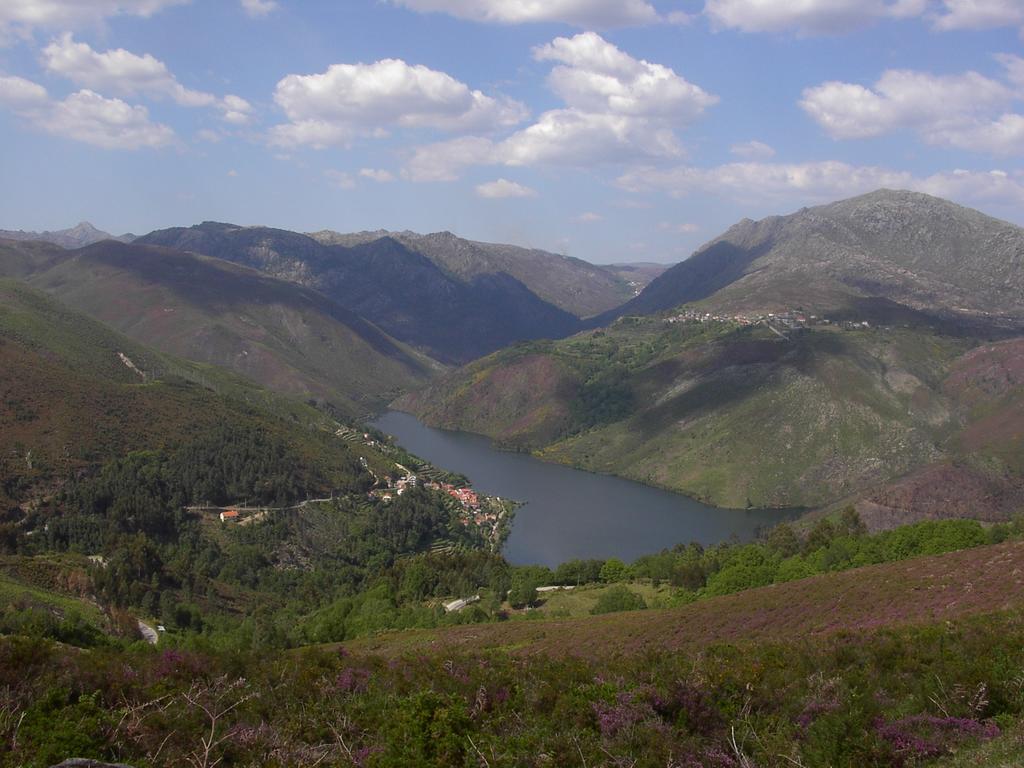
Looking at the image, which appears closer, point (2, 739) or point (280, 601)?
point (2, 739)

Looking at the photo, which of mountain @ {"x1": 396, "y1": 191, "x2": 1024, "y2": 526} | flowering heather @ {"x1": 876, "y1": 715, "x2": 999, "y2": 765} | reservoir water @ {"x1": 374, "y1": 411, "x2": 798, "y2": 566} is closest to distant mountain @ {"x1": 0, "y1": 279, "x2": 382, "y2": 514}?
reservoir water @ {"x1": 374, "y1": 411, "x2": 798, "y2": 566}

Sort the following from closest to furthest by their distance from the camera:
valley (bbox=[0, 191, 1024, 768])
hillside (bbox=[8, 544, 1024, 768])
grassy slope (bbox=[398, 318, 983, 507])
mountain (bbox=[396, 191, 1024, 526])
Answer: hillside (bbox=[8, 544, 1024, 768]) < valley (bbox=[0, 191, 1024, 768]) < mountain (bbox=[396, 191, 1024, 526]) < grassy slope (bbox=[398, 318, 983, 507])

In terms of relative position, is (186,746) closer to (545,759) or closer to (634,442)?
(545,759)

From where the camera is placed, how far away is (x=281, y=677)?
18.7 m

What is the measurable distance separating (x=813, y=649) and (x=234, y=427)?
4205 inches

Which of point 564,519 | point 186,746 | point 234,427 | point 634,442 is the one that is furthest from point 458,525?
point 186,746

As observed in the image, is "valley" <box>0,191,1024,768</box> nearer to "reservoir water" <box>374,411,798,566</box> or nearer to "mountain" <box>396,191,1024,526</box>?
"mountain" <box>396,191,1024,526</box>

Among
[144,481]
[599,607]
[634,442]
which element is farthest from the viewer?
[634,442]

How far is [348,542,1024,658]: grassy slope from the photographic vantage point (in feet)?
102

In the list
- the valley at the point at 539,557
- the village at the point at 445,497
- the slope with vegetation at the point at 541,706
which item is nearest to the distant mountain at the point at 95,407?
the valley at the point at 539,557

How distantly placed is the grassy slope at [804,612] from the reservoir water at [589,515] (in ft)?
188

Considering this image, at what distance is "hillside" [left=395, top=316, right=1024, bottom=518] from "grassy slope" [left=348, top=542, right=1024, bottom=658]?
241 feet

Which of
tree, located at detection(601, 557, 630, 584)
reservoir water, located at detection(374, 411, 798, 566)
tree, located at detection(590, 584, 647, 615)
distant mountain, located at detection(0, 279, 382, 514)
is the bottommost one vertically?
reservoir water, located at detection(374, 411, 798, 566)

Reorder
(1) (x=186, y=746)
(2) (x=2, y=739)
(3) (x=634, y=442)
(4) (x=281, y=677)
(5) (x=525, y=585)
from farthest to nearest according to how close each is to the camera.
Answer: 1. (3) (x=634, y=442)
2. (5) (x=525, y=585)
3. (4) (x=281, y=677)
4. (1) (x=186, y=746)
5. (2) (x=2, y=739)
